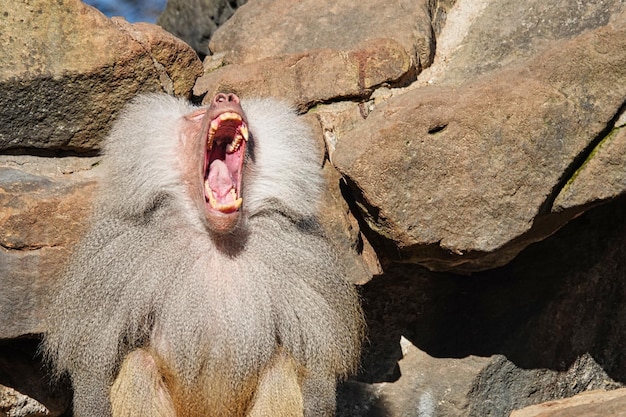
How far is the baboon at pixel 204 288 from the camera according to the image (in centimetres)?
398

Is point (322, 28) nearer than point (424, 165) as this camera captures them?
No

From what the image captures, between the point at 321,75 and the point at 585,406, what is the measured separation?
6.76 ft

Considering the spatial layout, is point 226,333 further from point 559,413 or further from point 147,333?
point 559,413

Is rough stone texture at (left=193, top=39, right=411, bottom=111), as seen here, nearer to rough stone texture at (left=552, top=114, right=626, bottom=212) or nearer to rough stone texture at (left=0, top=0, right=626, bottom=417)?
rough stone texture at (left=0, top=0, right=626, bottom=417)

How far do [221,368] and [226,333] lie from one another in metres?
0.14

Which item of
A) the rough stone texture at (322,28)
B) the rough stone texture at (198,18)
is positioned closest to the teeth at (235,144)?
the rough stone texture at (322,28)

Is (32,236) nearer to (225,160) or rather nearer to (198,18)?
(225,160)

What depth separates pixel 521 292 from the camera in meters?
5.12

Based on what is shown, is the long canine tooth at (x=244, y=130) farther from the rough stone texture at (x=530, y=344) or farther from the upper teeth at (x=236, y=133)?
the rough stone texture at (x=530, y=344)

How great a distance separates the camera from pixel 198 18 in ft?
22.0

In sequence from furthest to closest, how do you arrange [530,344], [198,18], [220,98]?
1. [198,18]
2. [530,344]
3. [220,98]

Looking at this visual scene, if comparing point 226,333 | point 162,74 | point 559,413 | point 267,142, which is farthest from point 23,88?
point 559,413

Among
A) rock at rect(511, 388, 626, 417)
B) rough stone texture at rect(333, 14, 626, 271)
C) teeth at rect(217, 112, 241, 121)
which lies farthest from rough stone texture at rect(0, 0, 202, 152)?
rock at rect(511, 388, 626, 417)

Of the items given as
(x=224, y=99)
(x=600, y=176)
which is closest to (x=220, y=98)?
(x=224, y=99)
